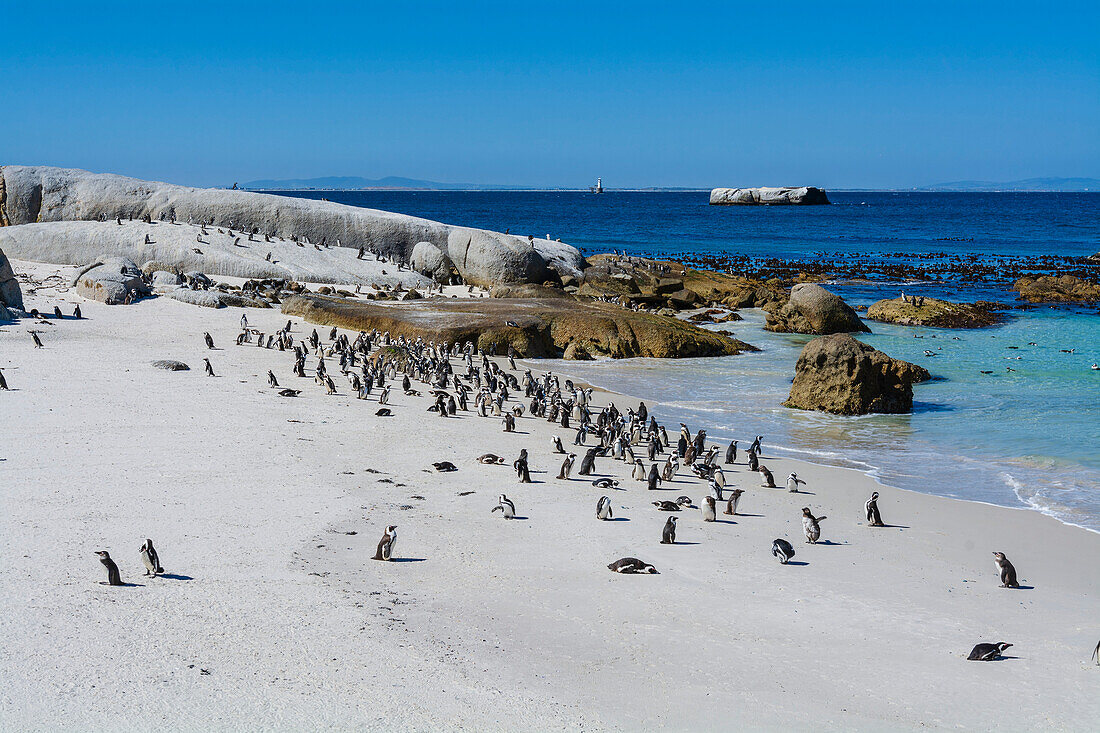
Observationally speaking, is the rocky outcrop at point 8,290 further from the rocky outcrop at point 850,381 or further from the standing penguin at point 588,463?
the rocky outcrop at point 850,381

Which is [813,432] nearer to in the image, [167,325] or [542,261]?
[167,325]

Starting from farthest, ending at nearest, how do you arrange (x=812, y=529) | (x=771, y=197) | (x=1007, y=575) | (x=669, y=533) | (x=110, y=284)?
(x=771, y=197) < (x=110, y=284) < (x=812, y=529) < (x=669, y=533) < (x=1007, y=575)

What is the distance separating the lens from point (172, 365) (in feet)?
53.9

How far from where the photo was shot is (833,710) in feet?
20.0

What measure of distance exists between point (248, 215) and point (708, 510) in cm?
2735

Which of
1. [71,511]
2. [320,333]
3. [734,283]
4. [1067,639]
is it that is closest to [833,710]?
[1067,639]

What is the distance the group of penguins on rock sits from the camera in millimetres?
9297

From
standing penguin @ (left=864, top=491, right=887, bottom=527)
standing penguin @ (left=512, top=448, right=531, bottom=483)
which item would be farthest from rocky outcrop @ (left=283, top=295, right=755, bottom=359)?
standing penguin @ (left=864, top=491, right=887, bottom=527)

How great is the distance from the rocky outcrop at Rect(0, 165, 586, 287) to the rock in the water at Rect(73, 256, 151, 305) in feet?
24.4

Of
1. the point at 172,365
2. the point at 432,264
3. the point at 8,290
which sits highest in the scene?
the point at 432,264

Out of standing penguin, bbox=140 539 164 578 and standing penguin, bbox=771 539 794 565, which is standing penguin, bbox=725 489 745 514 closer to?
standing penguin, bbox=771 539 794 565

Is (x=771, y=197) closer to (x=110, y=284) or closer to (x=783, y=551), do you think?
(x=110, y=284)

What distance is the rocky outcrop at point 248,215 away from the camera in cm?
3234

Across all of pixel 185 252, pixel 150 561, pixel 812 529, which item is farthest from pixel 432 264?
pixel 150 561
